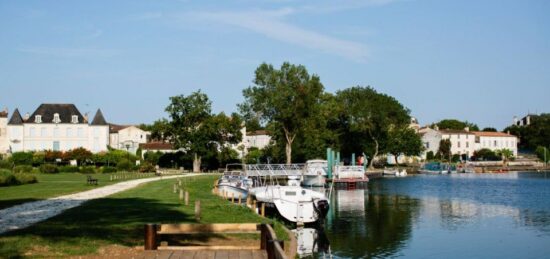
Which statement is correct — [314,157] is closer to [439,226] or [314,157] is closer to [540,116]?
[439,226]

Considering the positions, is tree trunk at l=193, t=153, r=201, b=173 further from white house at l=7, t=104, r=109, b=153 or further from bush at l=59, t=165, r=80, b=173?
white house at l=7, t=104, r=109, b=153

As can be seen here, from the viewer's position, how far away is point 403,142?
13725 cm

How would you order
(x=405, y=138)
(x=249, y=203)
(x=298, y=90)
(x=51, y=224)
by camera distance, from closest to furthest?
(x=51, y=224) → (x=249, y=203) → (x=298, y=90) → (x=405, y=138)

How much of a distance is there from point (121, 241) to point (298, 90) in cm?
7885

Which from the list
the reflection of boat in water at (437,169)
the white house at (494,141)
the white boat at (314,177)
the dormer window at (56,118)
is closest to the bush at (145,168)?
the white boat at (314,177)

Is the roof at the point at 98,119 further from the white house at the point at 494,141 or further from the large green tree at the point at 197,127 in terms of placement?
the white house at the point at 494,141

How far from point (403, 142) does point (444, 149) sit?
36.6 m

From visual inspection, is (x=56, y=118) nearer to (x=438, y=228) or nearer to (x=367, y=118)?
(x=367, y=118)

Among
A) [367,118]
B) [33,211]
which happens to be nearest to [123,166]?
[367,118]

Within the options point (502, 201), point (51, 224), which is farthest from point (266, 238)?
point (502, 201)

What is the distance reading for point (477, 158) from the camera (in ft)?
575

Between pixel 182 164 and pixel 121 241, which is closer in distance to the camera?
pixel 121 241

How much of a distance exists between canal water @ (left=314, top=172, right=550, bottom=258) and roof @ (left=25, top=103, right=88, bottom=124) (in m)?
70.6

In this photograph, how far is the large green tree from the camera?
9962 cm
